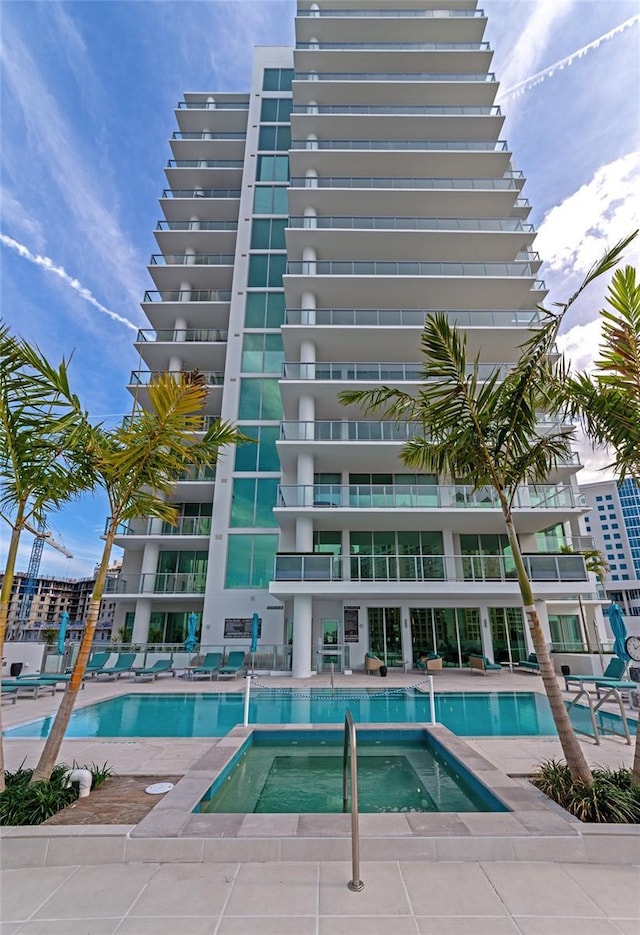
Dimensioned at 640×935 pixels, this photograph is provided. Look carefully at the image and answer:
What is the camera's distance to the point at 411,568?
1584 cm

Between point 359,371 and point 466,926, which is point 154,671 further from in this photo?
point 466,926

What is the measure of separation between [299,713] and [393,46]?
3295cm

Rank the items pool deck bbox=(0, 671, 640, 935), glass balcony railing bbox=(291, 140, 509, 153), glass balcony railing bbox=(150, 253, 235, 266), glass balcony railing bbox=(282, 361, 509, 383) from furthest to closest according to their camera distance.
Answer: glass balcony railing bbox=(150, 253, 235, 266) < glass balcony railing bbox=(291, 140, 509, 153) < glass balcony railing bbox=(282, 361, 509, 383) < pool deck bbox=(0, 671, 640, 935)

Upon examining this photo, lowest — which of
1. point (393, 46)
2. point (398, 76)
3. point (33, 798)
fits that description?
point (33, 798)

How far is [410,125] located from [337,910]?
29.4 meters

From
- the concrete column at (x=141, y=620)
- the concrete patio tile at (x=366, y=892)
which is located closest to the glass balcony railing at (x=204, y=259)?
the concrete column at (x=141, y=620)

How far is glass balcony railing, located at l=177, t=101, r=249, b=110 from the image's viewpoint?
28469mm

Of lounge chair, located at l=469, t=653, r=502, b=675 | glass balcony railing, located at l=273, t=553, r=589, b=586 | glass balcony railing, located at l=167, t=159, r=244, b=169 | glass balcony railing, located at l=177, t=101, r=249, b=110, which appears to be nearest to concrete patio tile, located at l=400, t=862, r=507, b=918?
glass balcony railing, located at l=273, t=553, r=589, b=586

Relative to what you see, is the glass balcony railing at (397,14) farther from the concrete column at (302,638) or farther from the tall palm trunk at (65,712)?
the tall palm trunk at (65,712)

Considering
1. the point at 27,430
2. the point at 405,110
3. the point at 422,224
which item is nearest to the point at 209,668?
the point at 27,430

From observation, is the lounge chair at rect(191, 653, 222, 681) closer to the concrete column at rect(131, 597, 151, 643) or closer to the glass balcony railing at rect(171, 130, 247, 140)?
the concrete column at rect(131, 597, 151, 643)

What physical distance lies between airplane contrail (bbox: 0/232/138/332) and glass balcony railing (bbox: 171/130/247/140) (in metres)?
12.2

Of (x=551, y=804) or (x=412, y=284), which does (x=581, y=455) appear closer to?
(x=412, y=284)

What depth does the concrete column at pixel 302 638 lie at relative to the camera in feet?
50.7
